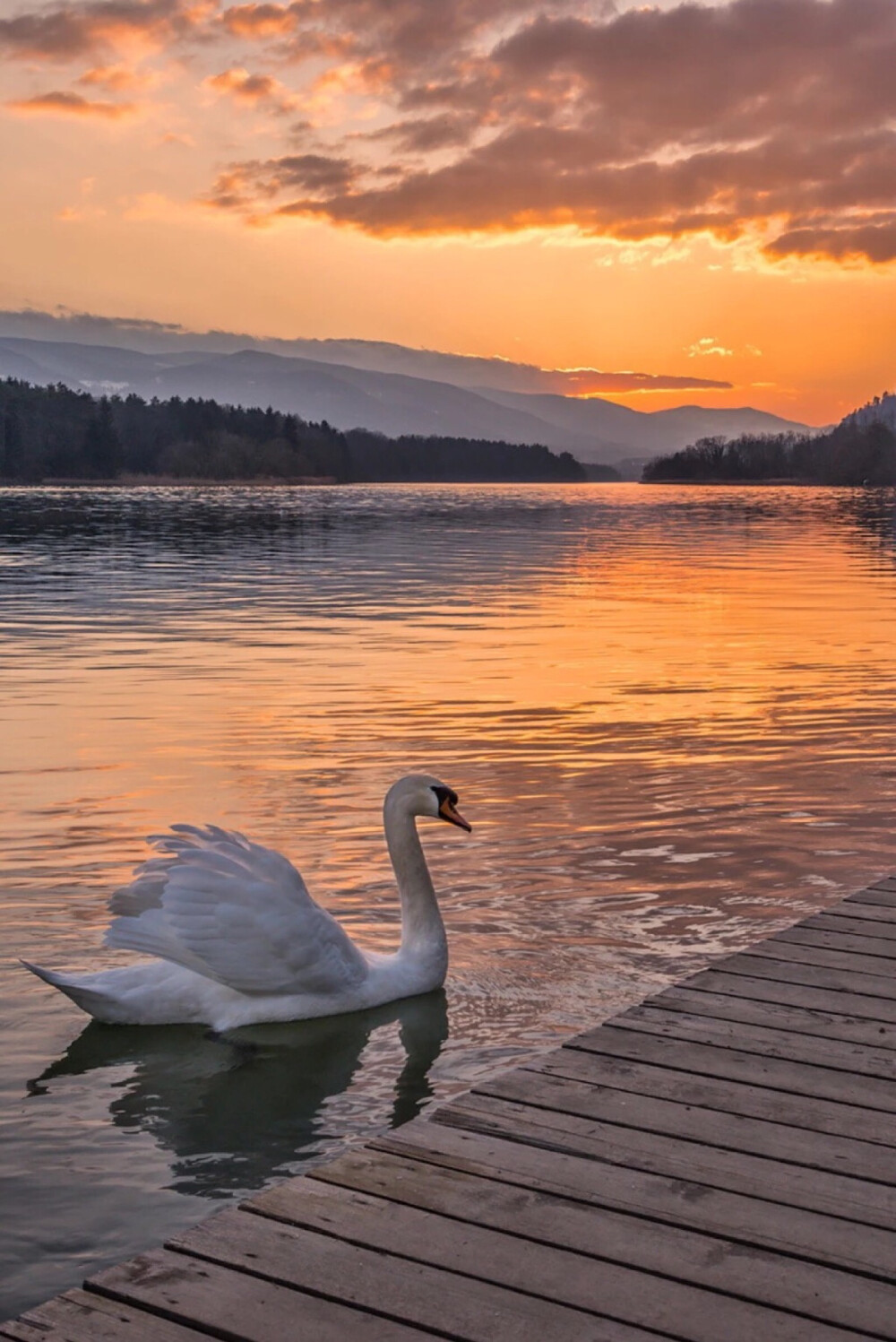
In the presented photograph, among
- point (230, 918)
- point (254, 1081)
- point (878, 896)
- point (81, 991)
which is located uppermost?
point (230, 918)

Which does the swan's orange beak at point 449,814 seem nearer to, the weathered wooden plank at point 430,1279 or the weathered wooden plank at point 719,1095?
the weathered wooden plank at point 719,1095

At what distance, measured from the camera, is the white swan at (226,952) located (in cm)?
858

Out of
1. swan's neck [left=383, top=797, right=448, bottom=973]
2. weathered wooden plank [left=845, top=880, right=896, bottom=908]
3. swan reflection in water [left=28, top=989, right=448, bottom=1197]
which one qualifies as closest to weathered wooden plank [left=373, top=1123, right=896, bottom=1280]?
swan reflection in water [left=28, top=989, right=448, bottom=1197]

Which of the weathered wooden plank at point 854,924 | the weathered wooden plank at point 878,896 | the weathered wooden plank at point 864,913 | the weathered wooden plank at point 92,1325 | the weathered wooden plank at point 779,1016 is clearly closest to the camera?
the weathered wooden plank at point 92,1325

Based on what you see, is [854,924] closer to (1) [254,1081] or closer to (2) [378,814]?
(1) [254,1081]

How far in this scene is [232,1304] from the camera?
455 cm

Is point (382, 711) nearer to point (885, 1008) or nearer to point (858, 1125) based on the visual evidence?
point (885, 1008)

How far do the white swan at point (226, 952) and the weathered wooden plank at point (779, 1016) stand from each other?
6.85 ft

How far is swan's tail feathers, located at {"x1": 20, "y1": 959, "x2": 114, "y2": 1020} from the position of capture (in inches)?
336

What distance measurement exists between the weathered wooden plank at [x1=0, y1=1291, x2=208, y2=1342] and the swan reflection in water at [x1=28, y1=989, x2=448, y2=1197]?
236 cm

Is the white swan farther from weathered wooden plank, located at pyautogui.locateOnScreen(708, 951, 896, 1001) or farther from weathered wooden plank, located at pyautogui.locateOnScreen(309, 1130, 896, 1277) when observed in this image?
weathered wooden plank, located at pyautogui.locateOnScreen(309, 1130, 896, 1277)

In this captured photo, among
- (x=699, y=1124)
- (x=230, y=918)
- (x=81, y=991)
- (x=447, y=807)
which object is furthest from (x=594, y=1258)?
(x=447, y=807)

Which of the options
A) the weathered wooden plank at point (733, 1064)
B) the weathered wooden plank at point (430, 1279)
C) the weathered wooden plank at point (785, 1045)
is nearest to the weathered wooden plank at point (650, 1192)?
the weathered wooden plank at point (430, 1279)

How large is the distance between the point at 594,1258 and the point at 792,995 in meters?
3.20
